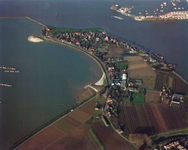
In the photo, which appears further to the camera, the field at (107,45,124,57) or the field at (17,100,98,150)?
the field at (107,45,124,57)

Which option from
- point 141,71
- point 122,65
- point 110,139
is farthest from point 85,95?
point 141,71

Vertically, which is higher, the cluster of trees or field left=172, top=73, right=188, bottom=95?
field left=172, top=73, right=188, bottom=95

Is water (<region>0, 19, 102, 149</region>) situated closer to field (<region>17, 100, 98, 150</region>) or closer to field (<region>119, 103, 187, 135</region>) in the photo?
field (<region>17, 100, 98, 150</region>)

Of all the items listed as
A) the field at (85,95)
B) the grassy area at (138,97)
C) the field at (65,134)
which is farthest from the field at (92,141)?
the grassy area at (138,97)

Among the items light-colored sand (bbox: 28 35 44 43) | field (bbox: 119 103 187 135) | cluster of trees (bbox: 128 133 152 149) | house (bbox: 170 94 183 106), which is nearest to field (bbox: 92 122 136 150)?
cluster of trees (bbox: 128 133 152 149)

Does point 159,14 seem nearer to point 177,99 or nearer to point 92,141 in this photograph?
point 177,99

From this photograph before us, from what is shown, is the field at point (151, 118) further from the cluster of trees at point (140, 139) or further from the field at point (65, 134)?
the field at point (65, 134)

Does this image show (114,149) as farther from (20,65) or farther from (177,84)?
(20,65)
